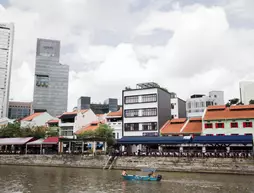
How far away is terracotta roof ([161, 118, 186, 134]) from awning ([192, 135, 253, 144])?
1018cm

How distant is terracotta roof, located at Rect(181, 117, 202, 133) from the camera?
209 ft

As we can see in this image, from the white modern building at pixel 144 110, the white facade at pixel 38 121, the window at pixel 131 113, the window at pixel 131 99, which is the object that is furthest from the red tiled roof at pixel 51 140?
the white facade at pixel 38 121

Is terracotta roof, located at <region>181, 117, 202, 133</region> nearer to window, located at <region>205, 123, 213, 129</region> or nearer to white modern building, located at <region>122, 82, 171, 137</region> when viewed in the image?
window, located at <region>205, 123, 213, 129</region>

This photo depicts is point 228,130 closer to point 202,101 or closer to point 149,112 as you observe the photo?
point 149,112

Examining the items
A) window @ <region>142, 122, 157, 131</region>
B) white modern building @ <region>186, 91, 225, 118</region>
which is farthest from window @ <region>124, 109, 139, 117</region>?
white modern building @ <region>186, 91, 225, 118</region>

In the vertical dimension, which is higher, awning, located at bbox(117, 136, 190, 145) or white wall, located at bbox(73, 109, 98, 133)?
white wall, located at bbox(73, 109, 98, 133)

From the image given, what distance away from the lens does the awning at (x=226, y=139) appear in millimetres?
51438

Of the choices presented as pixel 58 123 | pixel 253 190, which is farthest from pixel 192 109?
pixel 253 190

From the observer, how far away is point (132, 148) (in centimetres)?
7144

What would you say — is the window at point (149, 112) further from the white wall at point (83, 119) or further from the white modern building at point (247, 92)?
the white modern building at point (247, 92)

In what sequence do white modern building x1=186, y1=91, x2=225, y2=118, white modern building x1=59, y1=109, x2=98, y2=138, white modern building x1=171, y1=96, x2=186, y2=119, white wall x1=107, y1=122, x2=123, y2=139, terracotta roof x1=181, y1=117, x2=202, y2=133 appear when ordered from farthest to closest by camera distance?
white modern building x1=186, y1=91, x2=225, y2=118 < white modern building x1=171, y1=96, x2=186, y2=119 < white modern building x1=59, y1=109, x2=98, y2=138 < white wall x1=107, y1=122, x2=123, y2=139 < terracotta roof x1=181, y1=117, x2=202, y2=133

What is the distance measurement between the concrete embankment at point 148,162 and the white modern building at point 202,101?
85.0 meters

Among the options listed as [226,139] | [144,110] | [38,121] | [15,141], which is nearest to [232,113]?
[226,139]

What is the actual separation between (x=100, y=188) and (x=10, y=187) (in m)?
10.3
